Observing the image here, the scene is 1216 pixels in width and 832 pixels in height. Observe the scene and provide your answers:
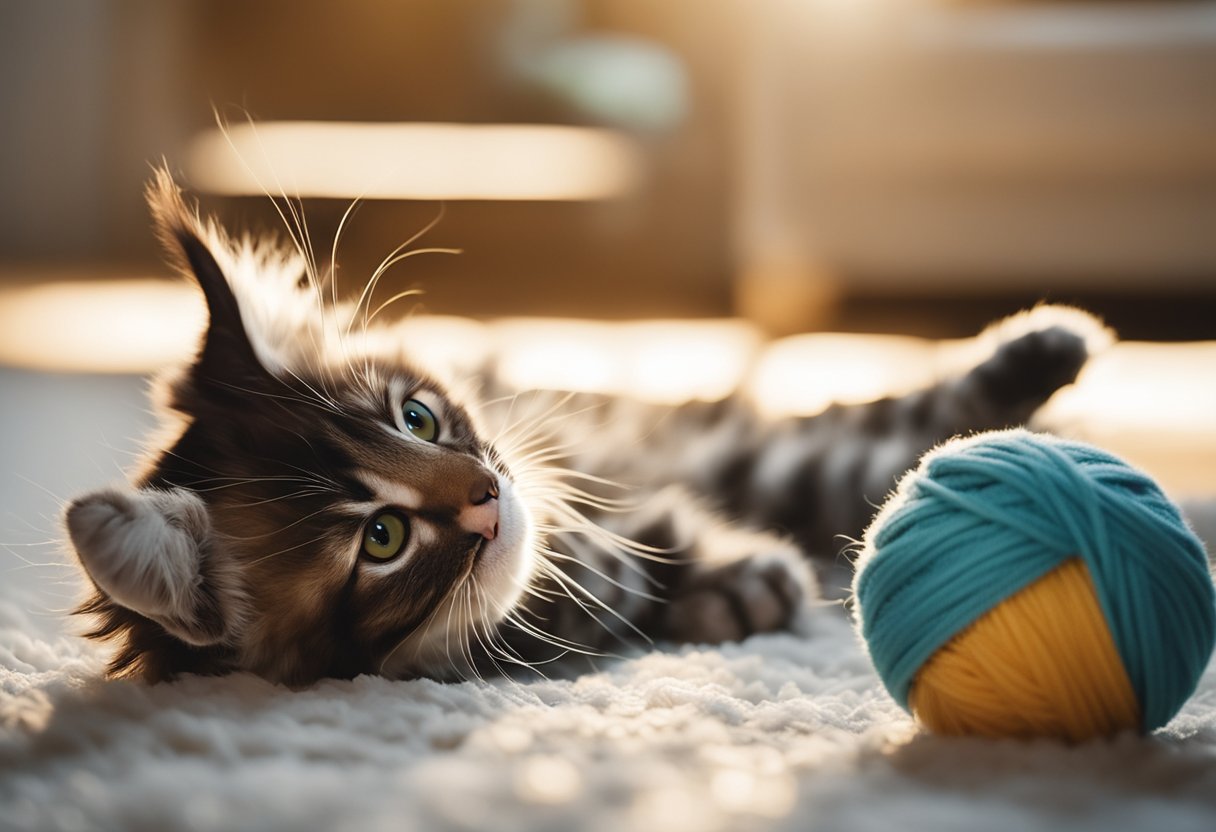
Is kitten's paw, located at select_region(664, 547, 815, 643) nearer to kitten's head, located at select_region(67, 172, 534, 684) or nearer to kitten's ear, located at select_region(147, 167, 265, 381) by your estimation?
kitten's head, located at select_region(67, 172, 534, 684)

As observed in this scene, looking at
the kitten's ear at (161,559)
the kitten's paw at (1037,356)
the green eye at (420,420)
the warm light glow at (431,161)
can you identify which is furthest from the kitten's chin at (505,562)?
the warm light glow at (431,161)

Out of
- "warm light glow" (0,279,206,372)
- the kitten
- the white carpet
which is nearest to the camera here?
the white carpet

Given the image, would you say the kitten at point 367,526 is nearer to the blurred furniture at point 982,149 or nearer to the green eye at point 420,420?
the green eye at point 420,420

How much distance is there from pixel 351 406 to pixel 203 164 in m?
4.44

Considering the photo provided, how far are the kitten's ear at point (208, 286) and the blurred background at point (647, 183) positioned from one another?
45 millimetres

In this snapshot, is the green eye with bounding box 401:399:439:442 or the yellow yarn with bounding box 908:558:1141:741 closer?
the yellow yarn with bounding box 908:558:1141:741

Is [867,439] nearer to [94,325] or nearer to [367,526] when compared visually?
[367,526]

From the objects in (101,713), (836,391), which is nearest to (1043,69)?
(836,391)

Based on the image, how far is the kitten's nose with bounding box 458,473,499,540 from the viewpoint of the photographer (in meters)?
0.99

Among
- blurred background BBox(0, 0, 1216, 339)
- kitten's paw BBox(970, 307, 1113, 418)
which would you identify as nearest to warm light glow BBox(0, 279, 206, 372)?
blurred background BBox(0, 0, 1216, 339)

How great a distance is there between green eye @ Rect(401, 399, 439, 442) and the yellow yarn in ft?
1.81

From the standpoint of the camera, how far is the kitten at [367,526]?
905 millimetres

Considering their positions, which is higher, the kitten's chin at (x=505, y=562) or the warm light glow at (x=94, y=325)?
the warm light glow at (x=94, y=325)

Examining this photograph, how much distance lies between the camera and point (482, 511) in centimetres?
99
